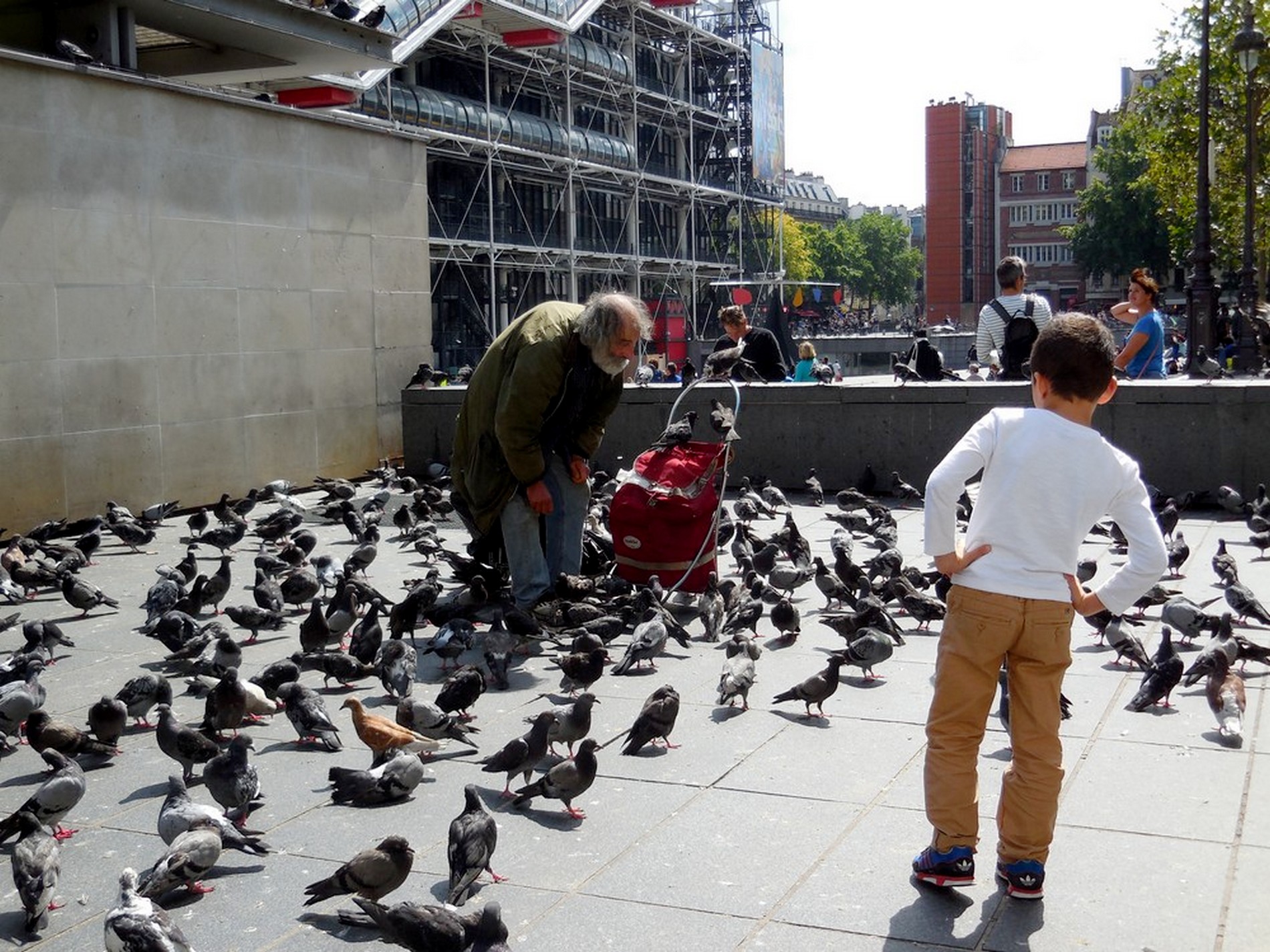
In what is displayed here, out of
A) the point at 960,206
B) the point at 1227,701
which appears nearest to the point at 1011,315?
the point at 1227,701

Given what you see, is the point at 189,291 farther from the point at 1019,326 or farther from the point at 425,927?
the point at 425,927

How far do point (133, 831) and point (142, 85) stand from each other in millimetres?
9530

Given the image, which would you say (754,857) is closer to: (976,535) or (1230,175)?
(976,535)

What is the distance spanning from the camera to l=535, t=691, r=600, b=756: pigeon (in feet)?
17.8

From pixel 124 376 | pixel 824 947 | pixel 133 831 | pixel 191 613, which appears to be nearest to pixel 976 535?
pixel 824 947

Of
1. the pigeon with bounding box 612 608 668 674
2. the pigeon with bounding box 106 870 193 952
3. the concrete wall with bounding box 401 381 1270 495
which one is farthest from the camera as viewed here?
the concrete wall with bounding box 401 381 1270 495

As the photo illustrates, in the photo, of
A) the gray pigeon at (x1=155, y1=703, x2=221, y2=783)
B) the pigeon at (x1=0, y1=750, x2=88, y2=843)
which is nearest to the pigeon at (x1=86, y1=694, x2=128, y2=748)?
the gray pigeon at (x1=155, y1=703, x2=221, y2=783)

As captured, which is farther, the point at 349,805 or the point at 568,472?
the point at 568,472

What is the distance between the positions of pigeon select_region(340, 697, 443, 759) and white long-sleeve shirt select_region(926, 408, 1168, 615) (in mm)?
2492

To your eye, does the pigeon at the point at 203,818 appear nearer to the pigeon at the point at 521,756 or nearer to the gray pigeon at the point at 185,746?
the gray pigeon at the point at 185,746

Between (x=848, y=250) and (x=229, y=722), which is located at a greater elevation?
(x=848, y=250)

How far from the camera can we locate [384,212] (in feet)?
51.7

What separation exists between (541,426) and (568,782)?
3278 millimetres

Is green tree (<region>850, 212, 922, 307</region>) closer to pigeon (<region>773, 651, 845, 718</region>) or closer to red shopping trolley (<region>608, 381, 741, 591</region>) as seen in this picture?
red shopping trolley (<region>608, 381, 741, 591</region>)
